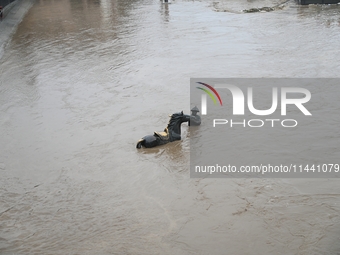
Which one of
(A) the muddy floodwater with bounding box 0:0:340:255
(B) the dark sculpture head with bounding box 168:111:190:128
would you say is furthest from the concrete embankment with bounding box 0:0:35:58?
(B) the dark sculpture head with bounding box 168:111:190:128

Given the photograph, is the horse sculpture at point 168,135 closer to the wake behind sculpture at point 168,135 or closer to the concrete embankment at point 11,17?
the wake behind sculpture at point 168,135

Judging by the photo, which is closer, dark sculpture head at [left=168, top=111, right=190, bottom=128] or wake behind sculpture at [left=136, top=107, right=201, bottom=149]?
wake behind sculpture at [left=136, top=107, right=201, bottom=149]

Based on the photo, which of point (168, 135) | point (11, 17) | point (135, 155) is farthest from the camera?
point (11, 17)

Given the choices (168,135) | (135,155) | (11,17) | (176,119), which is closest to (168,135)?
(168,135)

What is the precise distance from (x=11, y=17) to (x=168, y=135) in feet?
50.4

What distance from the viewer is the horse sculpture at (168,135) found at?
8375 millimetres

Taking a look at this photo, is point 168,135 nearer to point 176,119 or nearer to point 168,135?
point 168,135

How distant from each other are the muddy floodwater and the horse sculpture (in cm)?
15

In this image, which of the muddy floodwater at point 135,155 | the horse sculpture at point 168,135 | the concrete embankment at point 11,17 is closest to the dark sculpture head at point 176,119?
the horse sculpture at point 168,135

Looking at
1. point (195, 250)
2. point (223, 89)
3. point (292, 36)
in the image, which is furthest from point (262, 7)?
point (195, 250)

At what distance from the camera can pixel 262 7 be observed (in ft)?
74.2

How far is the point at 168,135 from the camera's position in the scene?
336 inches

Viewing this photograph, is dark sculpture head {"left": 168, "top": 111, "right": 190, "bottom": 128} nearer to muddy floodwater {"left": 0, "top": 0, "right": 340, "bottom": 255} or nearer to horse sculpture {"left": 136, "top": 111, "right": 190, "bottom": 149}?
horse sculpture {"left": 136, "top": 111, "right": 190, "bottom": 149}

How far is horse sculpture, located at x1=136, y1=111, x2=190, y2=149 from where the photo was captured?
838 centimetres
